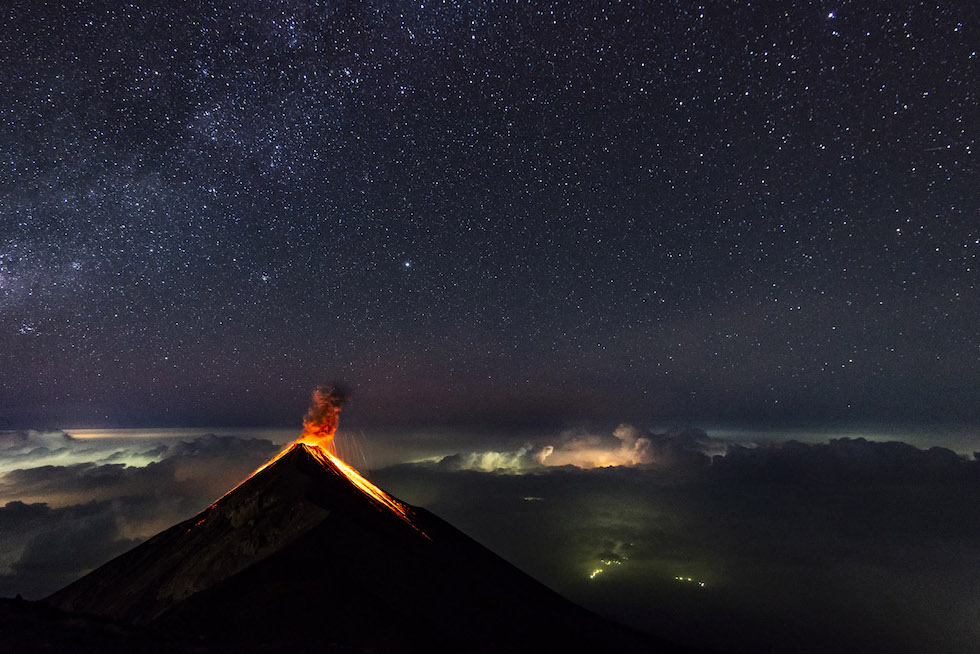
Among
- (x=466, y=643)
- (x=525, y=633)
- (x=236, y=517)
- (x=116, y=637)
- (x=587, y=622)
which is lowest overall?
(x=587, y=622)

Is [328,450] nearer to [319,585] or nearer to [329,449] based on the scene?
[329,449]

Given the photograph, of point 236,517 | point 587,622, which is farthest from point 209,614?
point 587,622

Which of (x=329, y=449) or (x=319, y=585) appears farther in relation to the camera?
(x=329, y=449)

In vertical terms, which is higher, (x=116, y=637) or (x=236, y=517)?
(x=116, y=637)

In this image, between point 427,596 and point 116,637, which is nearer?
point 116,637

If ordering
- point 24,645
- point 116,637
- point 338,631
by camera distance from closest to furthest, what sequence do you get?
point 24,645
point 116,637
point 338,631

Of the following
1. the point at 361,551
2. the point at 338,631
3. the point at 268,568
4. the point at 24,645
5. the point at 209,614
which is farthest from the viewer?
the point at 361,551

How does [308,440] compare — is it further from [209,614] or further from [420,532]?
[209,614]

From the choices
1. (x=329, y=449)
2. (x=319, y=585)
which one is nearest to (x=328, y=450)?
(x=329, y=449)
